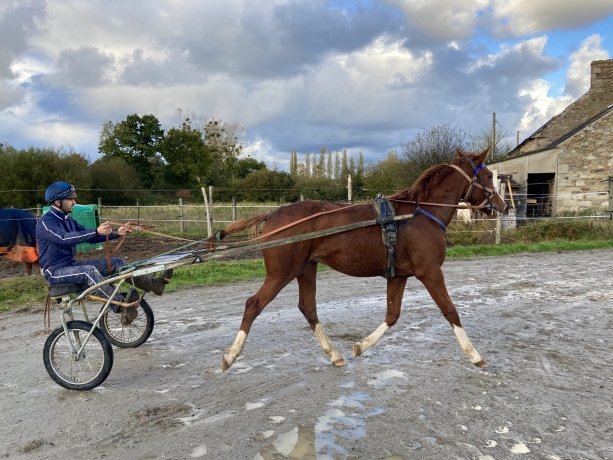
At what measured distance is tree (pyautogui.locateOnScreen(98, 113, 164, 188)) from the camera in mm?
34844

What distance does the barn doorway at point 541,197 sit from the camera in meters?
18.4

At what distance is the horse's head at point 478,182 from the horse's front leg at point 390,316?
123 centimetres

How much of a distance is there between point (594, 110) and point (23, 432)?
28.9m

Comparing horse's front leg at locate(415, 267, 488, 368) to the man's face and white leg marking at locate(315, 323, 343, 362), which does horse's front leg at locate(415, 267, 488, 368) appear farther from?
the man's face

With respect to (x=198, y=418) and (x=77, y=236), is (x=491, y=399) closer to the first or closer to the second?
(x=198, y=418)

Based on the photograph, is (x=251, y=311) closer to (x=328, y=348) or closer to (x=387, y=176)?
(x=328, y=348)

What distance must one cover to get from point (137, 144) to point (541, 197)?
2762 cm

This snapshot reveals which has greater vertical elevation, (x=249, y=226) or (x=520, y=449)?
(x=249, y=226)

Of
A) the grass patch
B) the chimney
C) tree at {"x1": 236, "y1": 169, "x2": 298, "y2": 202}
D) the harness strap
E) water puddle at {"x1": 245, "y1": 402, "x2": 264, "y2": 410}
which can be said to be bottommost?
water puddle at {"x1": 245, "y1": 402, "x2": 264, "y2": 410}

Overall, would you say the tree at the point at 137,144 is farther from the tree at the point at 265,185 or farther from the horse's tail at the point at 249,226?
the horse's tail at the point at 249,226

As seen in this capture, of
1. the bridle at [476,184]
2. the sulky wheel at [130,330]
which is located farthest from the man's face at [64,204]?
the bridle at [476,184]

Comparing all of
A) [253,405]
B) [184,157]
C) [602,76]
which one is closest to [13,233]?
[253,405]

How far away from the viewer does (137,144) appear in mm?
35125

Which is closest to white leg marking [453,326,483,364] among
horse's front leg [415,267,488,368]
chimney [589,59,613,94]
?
horse's front leg [415,267,488,368]
